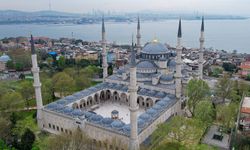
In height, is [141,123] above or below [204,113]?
below

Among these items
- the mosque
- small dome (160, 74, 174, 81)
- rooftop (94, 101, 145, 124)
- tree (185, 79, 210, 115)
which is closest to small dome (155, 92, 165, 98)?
the mosque

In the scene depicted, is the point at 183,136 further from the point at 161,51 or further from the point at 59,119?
the point at 161,51

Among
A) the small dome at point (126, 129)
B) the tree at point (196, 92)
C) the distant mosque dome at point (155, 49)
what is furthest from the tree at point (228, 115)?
the distant mosque dome at point (155, 49)

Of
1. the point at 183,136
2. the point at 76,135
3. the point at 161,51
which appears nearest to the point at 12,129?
the point at 76,135

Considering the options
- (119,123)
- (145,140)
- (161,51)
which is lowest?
(145,140)

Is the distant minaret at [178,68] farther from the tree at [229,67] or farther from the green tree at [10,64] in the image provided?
the green tree at [10,64]

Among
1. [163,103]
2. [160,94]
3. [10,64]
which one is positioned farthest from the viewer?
[10,64]

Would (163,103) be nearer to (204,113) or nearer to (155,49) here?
(204,113)

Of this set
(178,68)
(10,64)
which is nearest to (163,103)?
(178,68)
